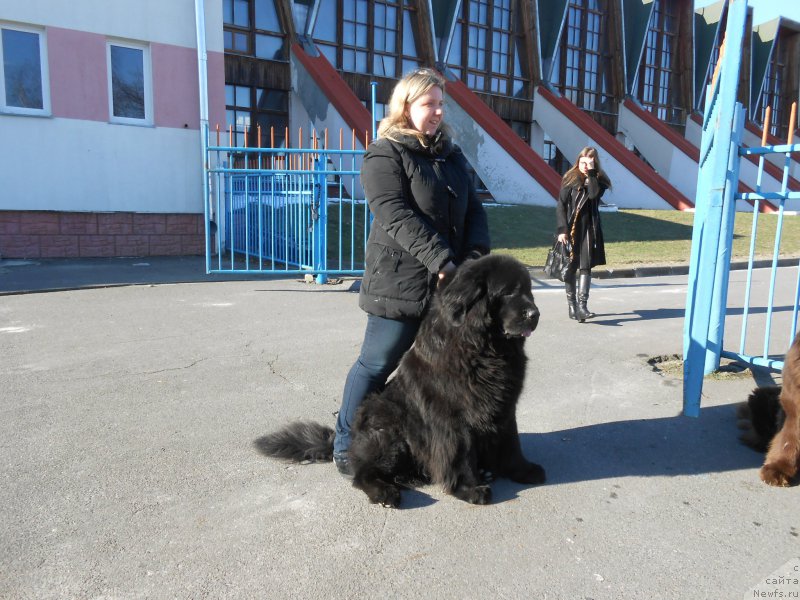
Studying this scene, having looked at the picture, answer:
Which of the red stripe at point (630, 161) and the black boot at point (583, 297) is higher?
the red stripe at point (630, 161)

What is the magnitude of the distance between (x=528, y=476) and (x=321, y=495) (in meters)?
1.11

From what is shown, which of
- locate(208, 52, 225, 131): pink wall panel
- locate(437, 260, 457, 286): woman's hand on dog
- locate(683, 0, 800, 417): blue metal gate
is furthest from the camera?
locate(208, 52, 225, 131): pink wall panel

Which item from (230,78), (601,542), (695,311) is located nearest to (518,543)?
(601,542)

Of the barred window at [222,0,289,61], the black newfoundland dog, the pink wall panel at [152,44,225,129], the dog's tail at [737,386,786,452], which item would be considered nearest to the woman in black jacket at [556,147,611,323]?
the dog's tail at [737,386,786,452]

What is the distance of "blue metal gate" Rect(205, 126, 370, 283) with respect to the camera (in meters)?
9.17

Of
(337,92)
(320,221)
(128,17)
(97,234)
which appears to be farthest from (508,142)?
(97,234)

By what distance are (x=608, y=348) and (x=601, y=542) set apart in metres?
3.62

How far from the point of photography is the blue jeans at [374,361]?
3035mm

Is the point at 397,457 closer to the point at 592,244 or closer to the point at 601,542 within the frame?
the point at 601,542

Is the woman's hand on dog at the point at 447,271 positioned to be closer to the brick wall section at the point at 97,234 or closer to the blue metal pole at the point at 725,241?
the blue metal pole at the point at 725,241

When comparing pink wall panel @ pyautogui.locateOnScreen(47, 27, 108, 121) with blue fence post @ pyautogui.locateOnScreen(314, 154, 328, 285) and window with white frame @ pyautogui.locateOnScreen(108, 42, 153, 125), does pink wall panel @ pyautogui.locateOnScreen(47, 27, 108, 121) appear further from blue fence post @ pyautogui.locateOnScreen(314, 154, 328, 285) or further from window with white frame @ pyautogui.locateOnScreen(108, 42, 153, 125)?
blue fence post @ pyautogui.locateOnScreen(314, 154, 328, 285)

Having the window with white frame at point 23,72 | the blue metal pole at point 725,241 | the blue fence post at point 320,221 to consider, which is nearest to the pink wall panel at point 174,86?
the window with white frame at point 23,72

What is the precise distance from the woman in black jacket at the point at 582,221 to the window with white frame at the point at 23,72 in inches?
404

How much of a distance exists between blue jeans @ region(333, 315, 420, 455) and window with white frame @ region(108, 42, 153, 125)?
11256 millimetres
